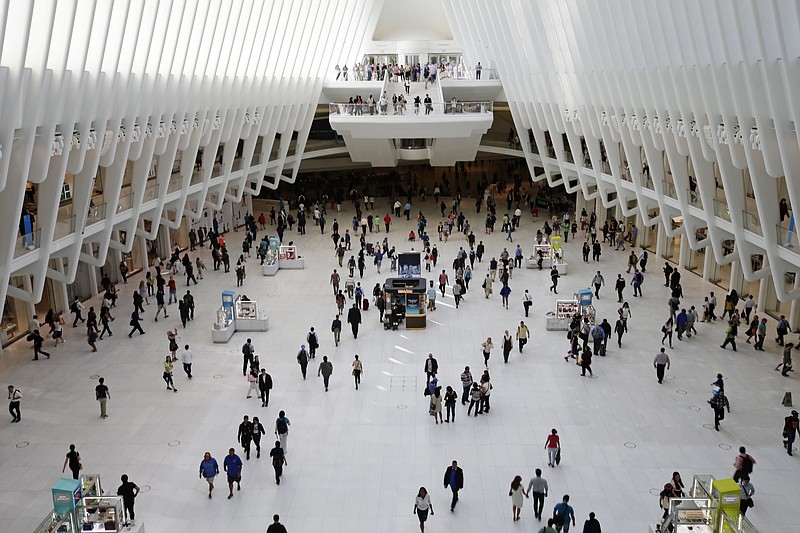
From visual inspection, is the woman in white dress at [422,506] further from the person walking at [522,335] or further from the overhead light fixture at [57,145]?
the overhead light fixture at [57,145]

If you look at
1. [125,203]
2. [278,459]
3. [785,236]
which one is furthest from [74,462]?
[785,236]

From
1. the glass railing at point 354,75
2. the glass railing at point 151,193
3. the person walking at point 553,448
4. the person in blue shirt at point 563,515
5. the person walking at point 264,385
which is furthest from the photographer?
the glass railing at point 354,75

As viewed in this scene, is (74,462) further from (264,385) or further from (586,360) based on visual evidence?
(586,360)

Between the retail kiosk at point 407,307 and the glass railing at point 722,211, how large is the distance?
9044mm

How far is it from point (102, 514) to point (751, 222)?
17.6 m

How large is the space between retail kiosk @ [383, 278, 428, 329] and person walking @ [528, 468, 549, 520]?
34.1 feet

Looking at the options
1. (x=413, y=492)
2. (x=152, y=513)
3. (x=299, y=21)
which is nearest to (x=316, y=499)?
(x=413, y=492)

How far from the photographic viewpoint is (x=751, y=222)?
21.1 m

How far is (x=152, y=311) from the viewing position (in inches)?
986

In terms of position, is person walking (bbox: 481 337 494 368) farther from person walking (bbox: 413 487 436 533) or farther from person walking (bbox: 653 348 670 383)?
person walking (bbox: 413 487 436 533)

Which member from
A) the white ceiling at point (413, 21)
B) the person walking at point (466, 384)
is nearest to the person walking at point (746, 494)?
the person walking at point (466, 384)

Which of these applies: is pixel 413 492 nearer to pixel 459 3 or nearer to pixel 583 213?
pixel 583 213

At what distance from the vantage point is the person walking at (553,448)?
14375 mm

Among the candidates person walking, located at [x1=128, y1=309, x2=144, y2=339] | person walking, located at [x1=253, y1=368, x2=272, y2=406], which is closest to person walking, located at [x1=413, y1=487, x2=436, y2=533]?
person walking, located at [x1=253, y1=368, x2=272, y2=406]
